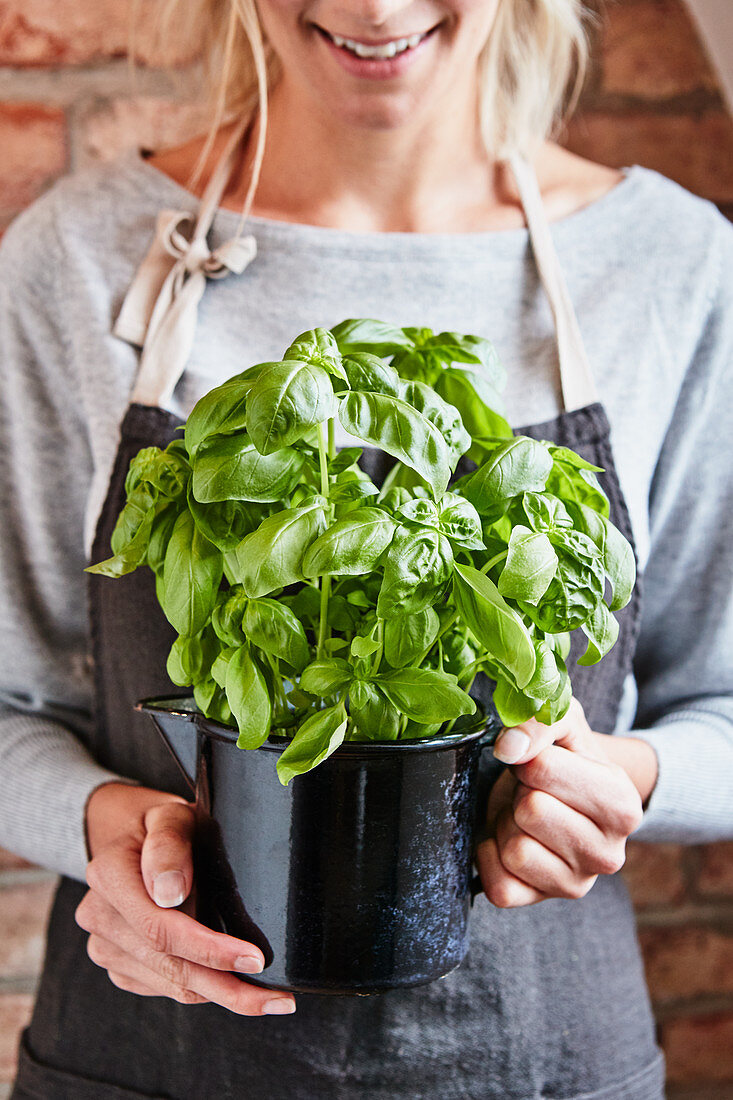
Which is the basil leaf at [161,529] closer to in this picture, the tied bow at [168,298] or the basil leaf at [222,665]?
the basil leaf at [222,665]

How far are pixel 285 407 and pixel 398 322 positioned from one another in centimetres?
42

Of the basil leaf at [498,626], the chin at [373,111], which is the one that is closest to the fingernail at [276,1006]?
the basil leaf at [498,626]

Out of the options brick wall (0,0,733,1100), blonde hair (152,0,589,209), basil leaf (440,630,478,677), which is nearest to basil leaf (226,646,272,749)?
basil leaf (440,630,478,677)

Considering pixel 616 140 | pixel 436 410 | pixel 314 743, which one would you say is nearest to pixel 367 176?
pixel 616 140

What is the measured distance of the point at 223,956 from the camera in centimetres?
50

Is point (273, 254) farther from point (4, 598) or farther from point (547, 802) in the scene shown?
point (547, 802)

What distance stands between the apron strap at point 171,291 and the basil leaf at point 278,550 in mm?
360

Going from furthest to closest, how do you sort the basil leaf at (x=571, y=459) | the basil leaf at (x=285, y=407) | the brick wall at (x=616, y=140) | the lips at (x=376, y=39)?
1. the brick wall at (x=616, y=140)
2. the lips at (x=376, y=39)
3. the basil leaf at (x=571, y=459)
4. the basil leaf at (x=285, y=407)

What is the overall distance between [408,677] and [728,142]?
84 centimetres

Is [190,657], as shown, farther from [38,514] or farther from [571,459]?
[38,514]

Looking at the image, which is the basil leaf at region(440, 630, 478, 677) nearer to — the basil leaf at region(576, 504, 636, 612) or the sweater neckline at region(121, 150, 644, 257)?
the basil leaf at region(576, 504, 636, 612)

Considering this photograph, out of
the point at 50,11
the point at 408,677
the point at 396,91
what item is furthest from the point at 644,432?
the point at 50,11

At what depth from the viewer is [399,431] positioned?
406mm

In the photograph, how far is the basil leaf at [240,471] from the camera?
1.36 ft
